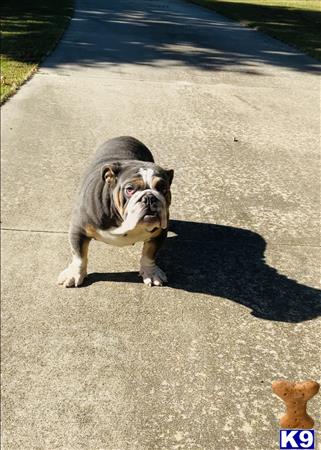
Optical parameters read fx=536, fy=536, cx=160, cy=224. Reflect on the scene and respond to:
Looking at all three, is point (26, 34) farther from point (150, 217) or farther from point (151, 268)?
point (150, 217)

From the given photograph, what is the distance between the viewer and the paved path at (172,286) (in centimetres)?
281

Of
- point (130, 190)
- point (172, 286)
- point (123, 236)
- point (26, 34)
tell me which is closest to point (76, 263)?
point (123, 236)

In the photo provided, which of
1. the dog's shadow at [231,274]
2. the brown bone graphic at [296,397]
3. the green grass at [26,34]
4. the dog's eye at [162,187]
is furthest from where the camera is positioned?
the green grass at [26,34]

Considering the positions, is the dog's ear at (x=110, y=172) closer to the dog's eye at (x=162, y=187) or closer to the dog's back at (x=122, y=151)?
the dog's eye at (x=162, y=187)

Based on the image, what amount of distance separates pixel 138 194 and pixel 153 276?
89 centimetres

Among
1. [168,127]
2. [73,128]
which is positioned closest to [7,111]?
[73,128]

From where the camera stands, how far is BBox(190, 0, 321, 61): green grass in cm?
1389

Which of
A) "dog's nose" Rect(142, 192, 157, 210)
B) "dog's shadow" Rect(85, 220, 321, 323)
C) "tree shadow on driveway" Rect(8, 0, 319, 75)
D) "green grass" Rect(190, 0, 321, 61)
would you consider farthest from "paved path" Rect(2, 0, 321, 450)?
"green grass" Rect(190, 0, 321, 61)

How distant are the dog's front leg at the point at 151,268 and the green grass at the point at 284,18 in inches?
367

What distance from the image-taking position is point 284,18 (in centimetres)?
1827

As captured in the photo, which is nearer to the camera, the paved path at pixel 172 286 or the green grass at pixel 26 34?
the paved path at pixel 172 286

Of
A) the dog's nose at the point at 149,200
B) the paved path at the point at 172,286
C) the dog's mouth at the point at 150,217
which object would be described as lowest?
the paved path at the point at 172,286

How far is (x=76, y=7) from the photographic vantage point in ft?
62.7

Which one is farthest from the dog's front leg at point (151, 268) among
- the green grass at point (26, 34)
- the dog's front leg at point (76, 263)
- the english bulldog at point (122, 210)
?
the green grass at point (26, 34)
